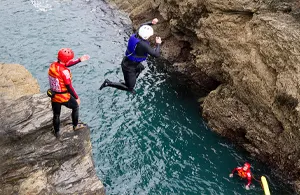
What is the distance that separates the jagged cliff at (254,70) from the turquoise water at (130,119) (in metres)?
1.26

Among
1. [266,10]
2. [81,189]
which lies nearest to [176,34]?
[266,10]

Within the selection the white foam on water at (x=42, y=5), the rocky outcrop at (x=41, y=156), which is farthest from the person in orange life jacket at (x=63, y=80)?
the white foam on water at (x=42, y=5)

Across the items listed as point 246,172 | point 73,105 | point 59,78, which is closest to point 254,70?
point 246,172

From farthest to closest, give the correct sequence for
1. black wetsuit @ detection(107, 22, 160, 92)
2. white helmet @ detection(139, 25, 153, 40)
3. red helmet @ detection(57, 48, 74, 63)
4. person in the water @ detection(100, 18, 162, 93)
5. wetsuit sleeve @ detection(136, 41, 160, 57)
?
black wetsuit @ detection(107, 22, 160, 92) → wetsuit sleeve @ detection(136, 41, 160, 57) → person in the water @ detection(100, 18, 162, 93) → white helmet @ detection(139, 25, 153, 40) → red helmet @ detection(57, 48, 74, 63)

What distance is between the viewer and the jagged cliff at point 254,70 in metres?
17.6

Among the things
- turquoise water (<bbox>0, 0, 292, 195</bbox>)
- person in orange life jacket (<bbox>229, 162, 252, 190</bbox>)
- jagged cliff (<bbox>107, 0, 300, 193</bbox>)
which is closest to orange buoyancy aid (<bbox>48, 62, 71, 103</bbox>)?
turquoise water (<bbox>0, 0, 292, 195</bbox>)

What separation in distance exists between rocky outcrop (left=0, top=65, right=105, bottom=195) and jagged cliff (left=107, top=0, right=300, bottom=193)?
994 centimetres

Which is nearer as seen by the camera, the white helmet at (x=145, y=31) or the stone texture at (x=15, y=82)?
the white helmet at (x=145, y=31)

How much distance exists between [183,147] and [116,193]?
17.9 feet

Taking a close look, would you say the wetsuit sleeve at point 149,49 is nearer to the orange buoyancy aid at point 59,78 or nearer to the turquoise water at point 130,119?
the orange buoyancy aid at point 59,78

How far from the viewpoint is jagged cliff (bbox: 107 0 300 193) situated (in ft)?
57.7

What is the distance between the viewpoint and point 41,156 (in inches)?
566

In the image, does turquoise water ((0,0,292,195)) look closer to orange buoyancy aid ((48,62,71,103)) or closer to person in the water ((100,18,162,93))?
person in the water ((100,18,162,93))

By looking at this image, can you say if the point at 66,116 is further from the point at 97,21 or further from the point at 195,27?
the point at 97,21
